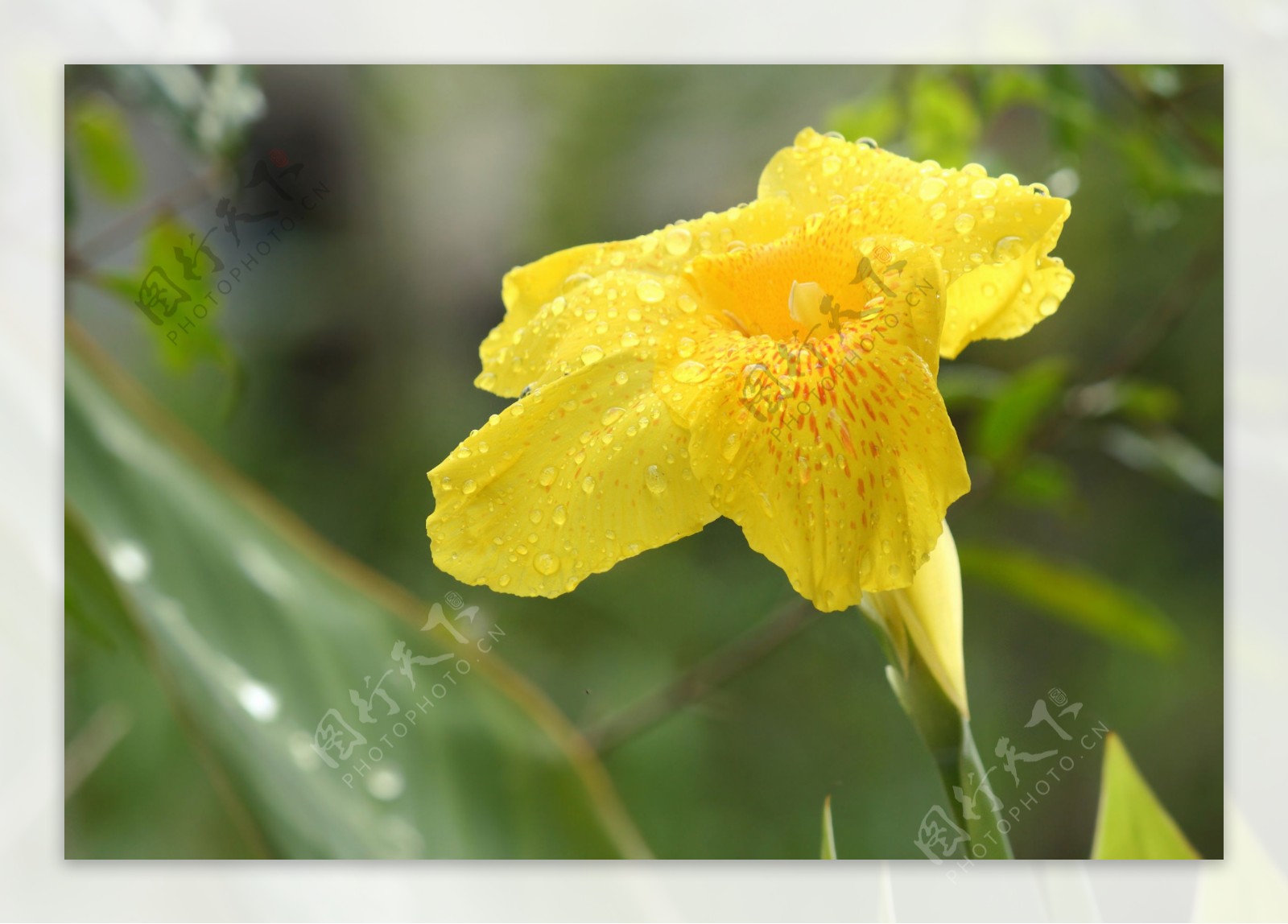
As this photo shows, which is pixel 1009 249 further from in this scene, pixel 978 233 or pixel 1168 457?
pixel 1168 457

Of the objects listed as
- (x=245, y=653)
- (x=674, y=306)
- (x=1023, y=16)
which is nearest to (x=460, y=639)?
(x=245, y=653)

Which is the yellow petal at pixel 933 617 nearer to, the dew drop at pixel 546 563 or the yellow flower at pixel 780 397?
the yellow flower at pixel 780 397

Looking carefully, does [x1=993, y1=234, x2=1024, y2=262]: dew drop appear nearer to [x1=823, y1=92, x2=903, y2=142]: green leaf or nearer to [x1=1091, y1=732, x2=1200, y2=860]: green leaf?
[x1=823, y1=92, x2=903, y2=142]: green leaf

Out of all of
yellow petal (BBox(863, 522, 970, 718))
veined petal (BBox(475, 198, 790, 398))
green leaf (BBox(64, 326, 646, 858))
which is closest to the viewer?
yellow petal (BBox(863, 522, 970, 718))

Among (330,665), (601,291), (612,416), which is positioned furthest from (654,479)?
(330,665)

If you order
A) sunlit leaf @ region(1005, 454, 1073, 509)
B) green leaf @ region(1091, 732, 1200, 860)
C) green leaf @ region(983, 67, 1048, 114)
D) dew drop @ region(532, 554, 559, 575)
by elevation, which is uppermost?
green leaf @ region(983, 67, 1048, 114)

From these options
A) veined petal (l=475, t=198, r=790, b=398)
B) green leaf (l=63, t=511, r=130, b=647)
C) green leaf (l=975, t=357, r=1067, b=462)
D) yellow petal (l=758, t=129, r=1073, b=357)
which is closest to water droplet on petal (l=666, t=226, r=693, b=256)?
veined petal (l=475, t=198, r=790, b=398)
